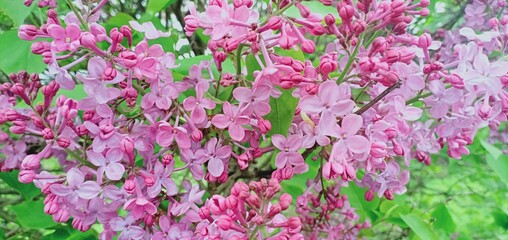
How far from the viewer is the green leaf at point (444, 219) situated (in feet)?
4.59

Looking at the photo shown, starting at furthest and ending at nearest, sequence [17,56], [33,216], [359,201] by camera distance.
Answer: [359,201]
[33,216]
[17,56]

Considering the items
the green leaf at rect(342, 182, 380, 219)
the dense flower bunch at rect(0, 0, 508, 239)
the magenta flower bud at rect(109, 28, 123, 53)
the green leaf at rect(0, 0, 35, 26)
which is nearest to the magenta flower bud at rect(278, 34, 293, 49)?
the dense flower bunch at rect(0, 0, 508, 239)

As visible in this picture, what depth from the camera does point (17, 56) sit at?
1.05 m

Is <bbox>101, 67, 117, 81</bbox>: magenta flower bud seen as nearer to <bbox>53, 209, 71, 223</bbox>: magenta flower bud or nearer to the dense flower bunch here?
the dense flower bunch

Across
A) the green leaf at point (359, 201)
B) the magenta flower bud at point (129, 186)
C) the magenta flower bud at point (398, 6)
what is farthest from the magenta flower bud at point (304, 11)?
the green leaf at point (359, 201)

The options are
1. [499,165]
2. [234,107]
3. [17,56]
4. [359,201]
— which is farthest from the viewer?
[359,201]

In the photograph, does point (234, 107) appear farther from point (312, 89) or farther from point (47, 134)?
point (47, 134)

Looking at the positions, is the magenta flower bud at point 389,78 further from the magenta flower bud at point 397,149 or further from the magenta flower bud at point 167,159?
the magenta flower bud at point 167,159

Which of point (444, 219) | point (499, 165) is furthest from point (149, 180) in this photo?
point (444, 219)

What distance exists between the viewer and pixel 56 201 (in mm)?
812

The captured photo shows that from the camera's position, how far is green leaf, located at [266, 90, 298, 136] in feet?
2.64

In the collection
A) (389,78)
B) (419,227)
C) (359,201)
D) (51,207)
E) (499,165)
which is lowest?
(359,201)

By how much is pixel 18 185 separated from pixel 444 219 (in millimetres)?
978

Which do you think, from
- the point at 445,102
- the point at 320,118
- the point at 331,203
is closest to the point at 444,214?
the point at 331,203
